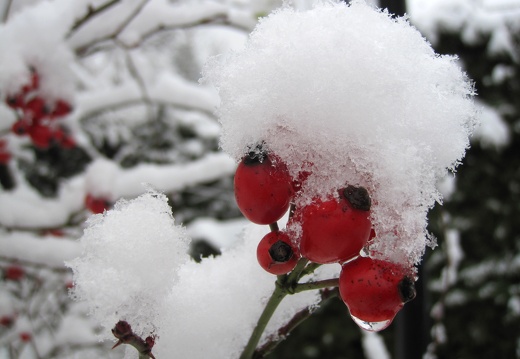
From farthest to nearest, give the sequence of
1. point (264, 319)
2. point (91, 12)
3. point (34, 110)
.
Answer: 1. point (34, 110)
2. point (91, 12)
3. point (264, 319)

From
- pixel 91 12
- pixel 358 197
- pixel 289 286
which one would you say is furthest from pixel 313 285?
pixel 91 12

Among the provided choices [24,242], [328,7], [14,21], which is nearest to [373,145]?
[328,7]

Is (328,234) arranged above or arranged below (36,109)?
above

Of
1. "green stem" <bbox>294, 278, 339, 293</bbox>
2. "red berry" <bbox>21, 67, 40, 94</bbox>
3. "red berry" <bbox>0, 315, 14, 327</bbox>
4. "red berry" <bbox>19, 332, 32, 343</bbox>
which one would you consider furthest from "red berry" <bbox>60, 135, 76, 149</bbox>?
"green stem" <bbox>294, 278, 339, 293</bbox>

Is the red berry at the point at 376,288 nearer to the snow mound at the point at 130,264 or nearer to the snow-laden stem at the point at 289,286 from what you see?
the snow-laden stem at the point at 289,286

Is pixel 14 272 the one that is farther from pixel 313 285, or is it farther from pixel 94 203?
pixel 313 285
